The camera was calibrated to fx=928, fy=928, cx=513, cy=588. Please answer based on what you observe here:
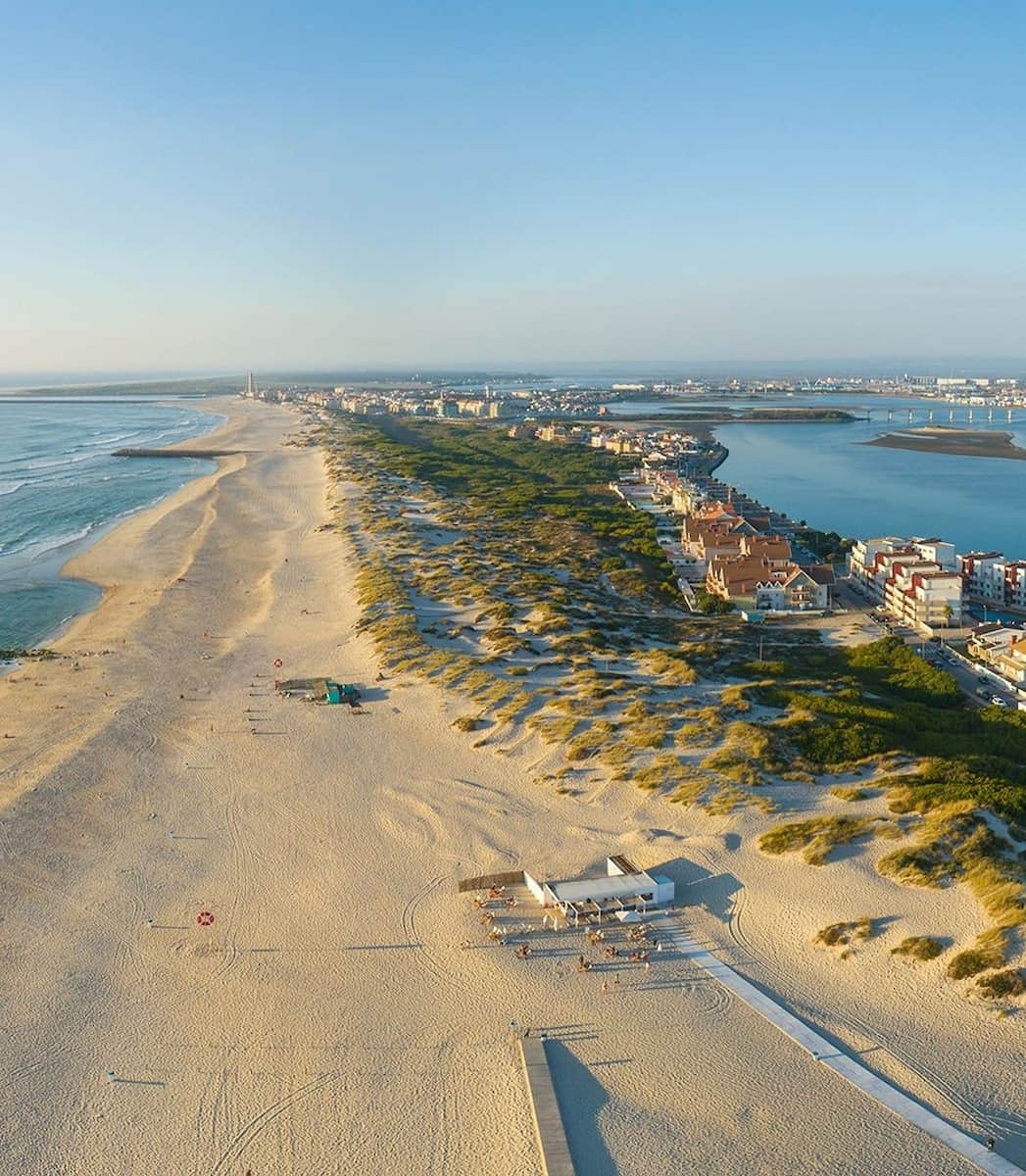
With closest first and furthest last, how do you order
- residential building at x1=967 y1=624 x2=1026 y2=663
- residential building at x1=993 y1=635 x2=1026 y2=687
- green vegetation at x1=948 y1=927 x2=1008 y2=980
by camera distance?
green vegetation at x1=948 y1=927 x2=1008 y2=980 < residential building at x1=993 y1=635 x2=1026 y2=687 < residential building at x1=967 y1=624 x2=1026 y2=663

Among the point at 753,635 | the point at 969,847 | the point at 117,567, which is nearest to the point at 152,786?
the point at 969,847

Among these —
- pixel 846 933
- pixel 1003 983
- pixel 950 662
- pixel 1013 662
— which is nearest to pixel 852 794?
pixel 846 933

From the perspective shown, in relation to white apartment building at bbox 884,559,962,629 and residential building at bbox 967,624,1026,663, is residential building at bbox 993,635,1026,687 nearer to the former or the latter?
residential building at bbox 967,624,1026,663

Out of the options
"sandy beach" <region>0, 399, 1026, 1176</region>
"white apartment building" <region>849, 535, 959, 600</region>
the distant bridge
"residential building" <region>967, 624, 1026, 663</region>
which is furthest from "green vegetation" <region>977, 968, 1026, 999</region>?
the distant bridge

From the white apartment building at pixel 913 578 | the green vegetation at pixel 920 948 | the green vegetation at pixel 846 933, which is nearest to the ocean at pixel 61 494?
the green vegetation at pixel 846 933

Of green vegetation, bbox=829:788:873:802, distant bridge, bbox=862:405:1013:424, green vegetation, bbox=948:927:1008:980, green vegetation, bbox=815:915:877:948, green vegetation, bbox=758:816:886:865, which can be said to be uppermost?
distant bridge, bbox=862:405:1013:424

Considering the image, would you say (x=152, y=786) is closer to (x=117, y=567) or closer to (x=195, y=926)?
(x=195, y=926)

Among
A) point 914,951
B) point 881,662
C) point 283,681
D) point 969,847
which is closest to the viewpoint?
Result: point 914,951

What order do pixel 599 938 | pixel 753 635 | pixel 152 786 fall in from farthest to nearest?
pixel 753 635 < pixel 152 786 < pixel 599 938
